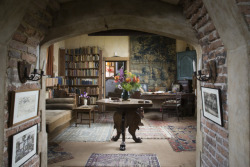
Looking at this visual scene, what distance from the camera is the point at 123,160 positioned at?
2.81 m

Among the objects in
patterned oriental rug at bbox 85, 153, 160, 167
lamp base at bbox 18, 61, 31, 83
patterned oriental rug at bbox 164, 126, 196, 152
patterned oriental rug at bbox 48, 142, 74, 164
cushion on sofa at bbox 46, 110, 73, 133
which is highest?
lamp base at bbox 18, 61, 31, 83

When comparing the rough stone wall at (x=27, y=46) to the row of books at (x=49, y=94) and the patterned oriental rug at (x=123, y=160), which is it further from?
the row of books at (x=49, y=94)

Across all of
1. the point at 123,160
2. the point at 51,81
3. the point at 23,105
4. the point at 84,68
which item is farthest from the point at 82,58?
the point at 23,105

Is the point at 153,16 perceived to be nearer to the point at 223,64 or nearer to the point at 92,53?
the point at 223,64

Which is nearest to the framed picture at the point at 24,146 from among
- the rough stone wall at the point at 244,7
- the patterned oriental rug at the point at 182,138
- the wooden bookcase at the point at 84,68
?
the rough stone wall at the point at 244,7

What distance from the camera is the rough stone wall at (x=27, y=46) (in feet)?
5.54

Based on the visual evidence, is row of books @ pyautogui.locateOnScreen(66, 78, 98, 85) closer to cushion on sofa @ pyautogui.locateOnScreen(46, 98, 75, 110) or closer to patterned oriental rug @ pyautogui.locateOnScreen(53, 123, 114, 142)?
cushion on sofa @ pyautogui.locateOnScreen(46, 98, 75, 110)

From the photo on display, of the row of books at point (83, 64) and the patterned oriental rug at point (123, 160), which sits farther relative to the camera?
the row of books at point (83, 64)

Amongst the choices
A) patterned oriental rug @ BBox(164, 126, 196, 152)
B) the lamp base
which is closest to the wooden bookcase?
patterned oriental rug @ BBox(164, 126, 196, 152)

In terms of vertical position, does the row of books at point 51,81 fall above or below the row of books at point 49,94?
above

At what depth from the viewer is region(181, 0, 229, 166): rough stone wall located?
1.61 m

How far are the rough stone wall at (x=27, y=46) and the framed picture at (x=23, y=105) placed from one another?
5 cm

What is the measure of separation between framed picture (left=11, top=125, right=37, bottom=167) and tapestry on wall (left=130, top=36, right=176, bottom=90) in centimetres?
577

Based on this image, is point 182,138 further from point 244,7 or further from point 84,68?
point 84,68
